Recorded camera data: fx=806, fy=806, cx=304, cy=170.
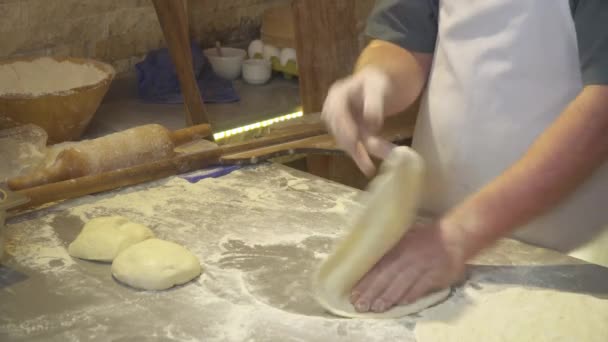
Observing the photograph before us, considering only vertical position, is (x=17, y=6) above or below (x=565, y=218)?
above

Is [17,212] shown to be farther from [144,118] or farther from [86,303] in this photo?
[144,118]

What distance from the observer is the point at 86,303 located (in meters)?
1.45

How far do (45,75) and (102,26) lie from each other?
437 mm

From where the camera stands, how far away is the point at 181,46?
254cm

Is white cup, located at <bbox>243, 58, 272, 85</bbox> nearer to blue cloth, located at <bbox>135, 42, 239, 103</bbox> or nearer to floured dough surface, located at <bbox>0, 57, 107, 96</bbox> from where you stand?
blue cloth, located at <bbox>135, 42, 239, 103</bbox>

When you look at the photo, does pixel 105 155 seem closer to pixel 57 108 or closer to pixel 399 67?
pixel 57 108

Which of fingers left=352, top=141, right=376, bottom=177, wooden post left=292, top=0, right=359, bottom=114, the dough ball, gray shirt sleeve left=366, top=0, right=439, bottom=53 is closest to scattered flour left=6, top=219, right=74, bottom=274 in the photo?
the dough ball

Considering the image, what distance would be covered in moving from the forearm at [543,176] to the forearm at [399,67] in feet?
1.23

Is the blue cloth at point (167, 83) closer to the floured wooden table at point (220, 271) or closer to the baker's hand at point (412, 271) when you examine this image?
the floured wooden table at point (220, 271)

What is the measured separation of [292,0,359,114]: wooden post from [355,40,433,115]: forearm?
84 cm

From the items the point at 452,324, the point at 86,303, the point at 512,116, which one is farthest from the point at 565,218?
the point at 86,303

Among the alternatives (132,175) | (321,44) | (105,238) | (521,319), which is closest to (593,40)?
(521,319)

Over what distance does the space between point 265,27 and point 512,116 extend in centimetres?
181

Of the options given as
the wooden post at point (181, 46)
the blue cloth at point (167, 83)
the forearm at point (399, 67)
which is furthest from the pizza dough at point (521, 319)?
the blue cloth at point (167, 83)
